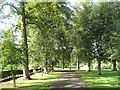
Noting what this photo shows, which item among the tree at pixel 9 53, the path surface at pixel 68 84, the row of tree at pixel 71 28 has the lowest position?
the path surface at pixel 68 84

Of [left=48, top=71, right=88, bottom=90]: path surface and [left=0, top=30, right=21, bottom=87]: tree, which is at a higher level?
[left=0, top=30, right=21, bottom=87]: tree

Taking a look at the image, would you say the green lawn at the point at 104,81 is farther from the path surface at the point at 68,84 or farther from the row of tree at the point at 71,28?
the row of tree at the point at 71,28

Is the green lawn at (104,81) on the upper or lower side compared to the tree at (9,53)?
lower

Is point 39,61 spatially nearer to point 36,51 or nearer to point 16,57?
point 36,51

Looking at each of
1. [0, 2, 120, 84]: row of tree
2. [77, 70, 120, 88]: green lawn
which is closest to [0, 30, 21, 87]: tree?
[0, 2, 120, 84]: row of tree

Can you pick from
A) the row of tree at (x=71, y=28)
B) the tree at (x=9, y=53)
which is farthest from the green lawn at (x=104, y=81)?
Result: the tree at (x=9, y=53)

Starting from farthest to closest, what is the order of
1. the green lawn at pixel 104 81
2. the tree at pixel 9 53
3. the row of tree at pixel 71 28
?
the row of tree at pixel 71 28 → the green lawn at pixel 104 81 → the tree at pixel 9 53

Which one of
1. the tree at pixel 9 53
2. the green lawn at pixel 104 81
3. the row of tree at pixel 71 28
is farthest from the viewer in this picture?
the row of tree at pixel 71 28

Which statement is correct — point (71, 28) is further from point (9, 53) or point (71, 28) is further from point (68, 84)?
point (9, 53)

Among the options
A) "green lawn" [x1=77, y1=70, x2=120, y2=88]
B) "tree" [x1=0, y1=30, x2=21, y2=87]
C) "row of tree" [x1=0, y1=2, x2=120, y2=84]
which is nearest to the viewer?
"tree" [x1=0, y1=30, x2=21, y2=87]

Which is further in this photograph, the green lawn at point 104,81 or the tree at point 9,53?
the green lawn at point 104,81

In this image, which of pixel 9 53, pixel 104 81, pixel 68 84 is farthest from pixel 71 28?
pixel 9 53

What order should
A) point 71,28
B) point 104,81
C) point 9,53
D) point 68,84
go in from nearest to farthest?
point 9,53 < point 68,84 < point 104,81 < point 71,28

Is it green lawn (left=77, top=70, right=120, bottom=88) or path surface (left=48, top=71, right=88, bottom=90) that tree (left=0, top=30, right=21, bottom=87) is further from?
green lawn (left=77, top=70, right=120, bottom=88)
